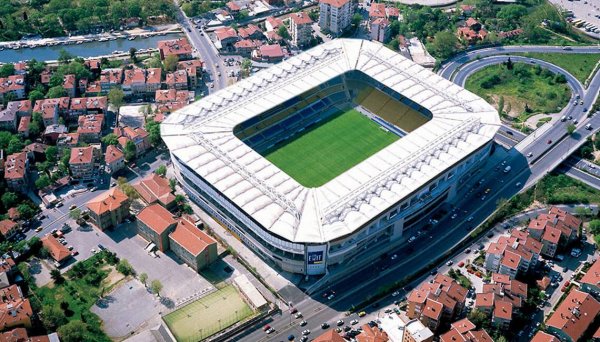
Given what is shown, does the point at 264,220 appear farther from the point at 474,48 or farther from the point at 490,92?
the point at 474,48

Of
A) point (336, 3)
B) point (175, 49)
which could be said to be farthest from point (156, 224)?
point (336, 3)

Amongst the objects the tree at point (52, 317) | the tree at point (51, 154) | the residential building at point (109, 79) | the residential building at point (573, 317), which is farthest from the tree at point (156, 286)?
the residential building at point (109, 79)

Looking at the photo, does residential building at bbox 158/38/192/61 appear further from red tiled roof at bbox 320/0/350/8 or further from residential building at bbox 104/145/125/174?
residential building at bbox 104/145/125/174

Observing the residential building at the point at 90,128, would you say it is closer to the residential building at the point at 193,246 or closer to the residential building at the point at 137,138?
the residential building at the point at 137,138

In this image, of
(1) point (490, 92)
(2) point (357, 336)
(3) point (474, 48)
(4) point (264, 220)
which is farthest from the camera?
(3) point (474, 48)

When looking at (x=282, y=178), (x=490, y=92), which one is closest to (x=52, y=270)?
(x=282, y=178)

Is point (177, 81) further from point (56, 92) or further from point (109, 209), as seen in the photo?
point (109, 209)

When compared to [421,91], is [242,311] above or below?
below
